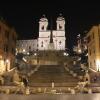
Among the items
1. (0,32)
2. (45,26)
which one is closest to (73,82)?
(0,32)

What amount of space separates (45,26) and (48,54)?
51.8 m

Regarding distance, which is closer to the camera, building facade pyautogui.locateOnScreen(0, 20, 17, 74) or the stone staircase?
the stone staircase

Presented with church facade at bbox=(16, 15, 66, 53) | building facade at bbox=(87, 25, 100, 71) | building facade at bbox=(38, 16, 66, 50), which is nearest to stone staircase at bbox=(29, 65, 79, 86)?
building facade at bbox=(87, 25, 100, 71)

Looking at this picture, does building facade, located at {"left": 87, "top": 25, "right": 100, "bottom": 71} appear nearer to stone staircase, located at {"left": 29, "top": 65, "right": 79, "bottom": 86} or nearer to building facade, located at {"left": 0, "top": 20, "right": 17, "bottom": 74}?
stone staircase, located at {"left": 29, "top": 65, "right": 79, "bottom": 86}

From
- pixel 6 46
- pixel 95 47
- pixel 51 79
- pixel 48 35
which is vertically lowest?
pixel 51 79

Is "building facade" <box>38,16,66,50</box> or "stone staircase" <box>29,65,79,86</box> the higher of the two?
"building facade" <box>38,16,66,50</box>

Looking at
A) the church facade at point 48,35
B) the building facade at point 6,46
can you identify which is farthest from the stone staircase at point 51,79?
the church facade at point 48,35

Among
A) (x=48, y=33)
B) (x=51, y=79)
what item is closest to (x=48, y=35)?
(x=48, y=33)

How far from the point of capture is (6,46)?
5622 centimetres

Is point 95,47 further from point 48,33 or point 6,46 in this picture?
point 48,33

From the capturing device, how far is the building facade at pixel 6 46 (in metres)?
52.2

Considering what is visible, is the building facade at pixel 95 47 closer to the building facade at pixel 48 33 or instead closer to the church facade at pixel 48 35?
the church facade at pixel 48 35

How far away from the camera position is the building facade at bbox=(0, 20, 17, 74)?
52.2m

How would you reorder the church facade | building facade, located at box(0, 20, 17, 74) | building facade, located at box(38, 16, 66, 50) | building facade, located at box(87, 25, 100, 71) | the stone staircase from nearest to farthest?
1. the stone staircase
2. building facade, located at box(0, 20, 17, 74)
3. building facade, located at box(87, 25, 100, 71)
4. the church facade
5. building facade, located at box(38, 16, 66, 50)
